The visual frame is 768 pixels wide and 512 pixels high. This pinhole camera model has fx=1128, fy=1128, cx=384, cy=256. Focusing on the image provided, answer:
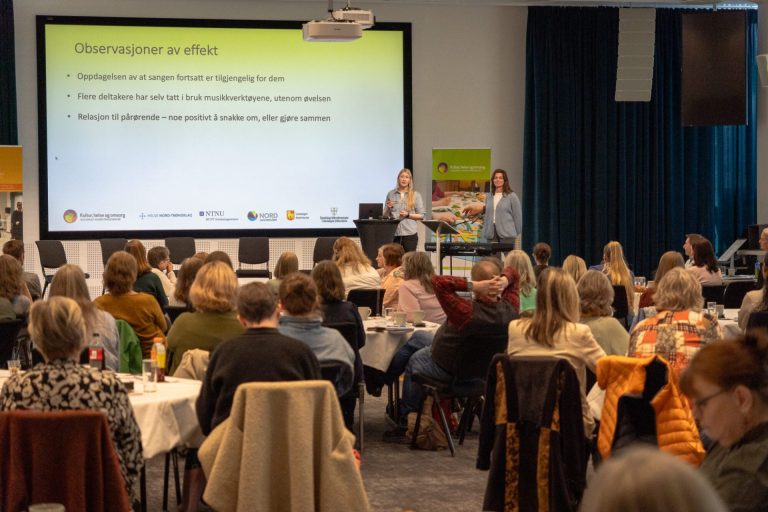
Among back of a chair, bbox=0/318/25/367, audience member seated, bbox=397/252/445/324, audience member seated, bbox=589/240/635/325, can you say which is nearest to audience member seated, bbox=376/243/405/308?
audience member seated, bbox=397/252/445/324

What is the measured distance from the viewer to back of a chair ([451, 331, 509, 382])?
6.30 meters

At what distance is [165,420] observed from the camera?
4531 millimetres

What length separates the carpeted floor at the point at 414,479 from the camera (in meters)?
5.59

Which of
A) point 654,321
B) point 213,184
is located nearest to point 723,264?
point 213,184

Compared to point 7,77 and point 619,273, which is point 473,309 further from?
point 7,77

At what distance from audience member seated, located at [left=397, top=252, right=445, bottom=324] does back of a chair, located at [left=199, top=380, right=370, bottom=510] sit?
3.60 metres

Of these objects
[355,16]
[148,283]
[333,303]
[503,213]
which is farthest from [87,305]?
[503,213]

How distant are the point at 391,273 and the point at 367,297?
1.69ft

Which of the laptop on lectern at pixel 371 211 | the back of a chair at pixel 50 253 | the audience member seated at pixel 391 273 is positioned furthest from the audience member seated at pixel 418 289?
the back of a chair at pixel 50 253

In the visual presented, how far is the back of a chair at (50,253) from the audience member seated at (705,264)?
7393 millimetres

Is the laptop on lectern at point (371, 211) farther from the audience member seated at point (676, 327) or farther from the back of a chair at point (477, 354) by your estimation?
the audience member seated at point (676, 327)

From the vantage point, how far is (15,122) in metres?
13.6

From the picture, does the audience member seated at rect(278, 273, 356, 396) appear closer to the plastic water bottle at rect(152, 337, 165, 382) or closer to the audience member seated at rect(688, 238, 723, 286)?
the plastic water bottle at rect(152, 337, 165, 382)

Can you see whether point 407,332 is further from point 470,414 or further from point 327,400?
point 327,400
